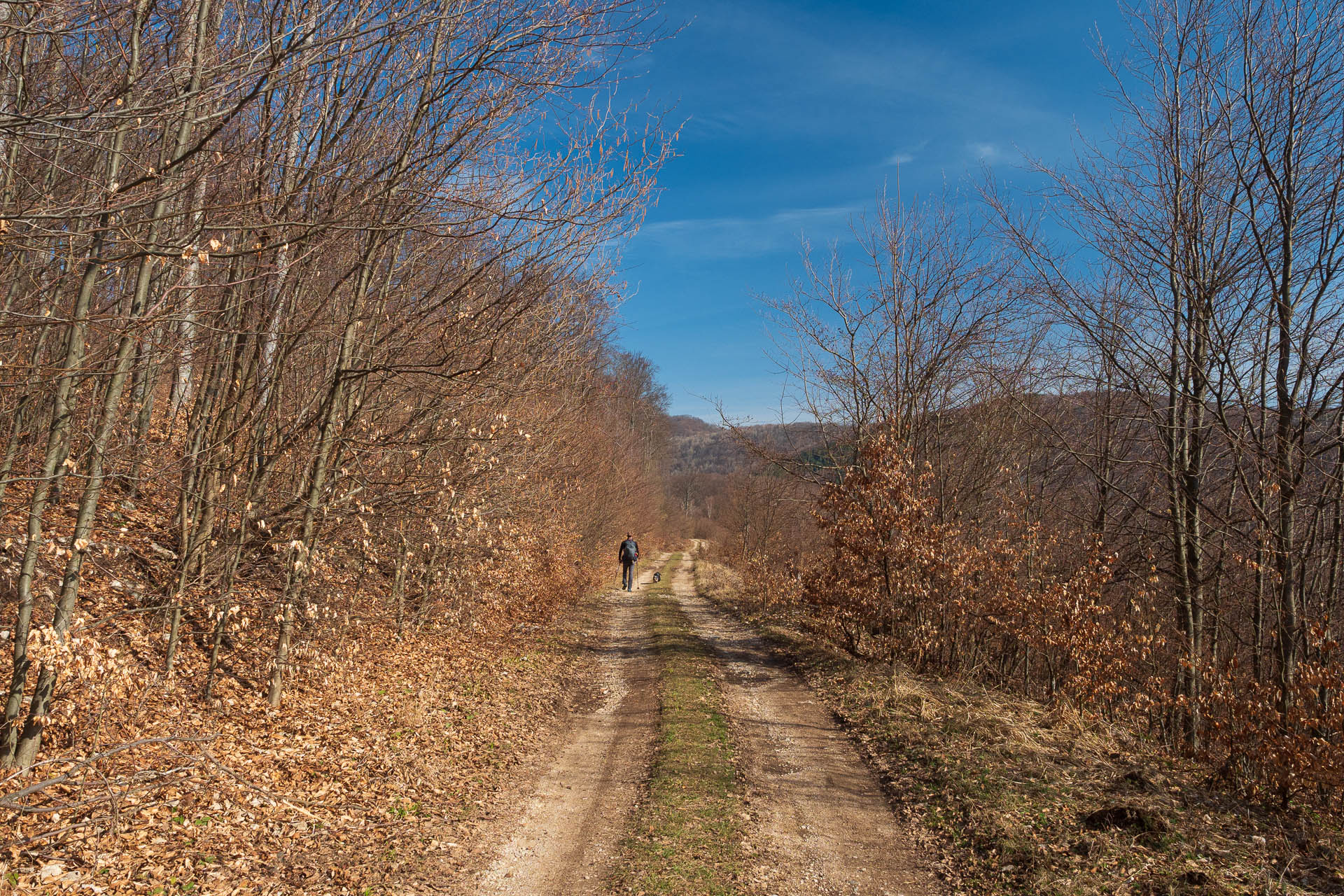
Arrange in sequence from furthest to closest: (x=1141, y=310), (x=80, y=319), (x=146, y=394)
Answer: (x=1141, y=310)
(x=146, y=394)
(x=80, y=319)

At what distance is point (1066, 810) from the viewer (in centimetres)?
625

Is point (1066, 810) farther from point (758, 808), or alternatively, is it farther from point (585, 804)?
point (585, 804)

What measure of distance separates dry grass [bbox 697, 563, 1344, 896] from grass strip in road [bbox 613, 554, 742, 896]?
165 centimetres

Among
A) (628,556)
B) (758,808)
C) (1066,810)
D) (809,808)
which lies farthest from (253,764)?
(628,556)

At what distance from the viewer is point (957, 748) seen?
770 cm

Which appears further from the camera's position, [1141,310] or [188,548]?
[1141,310]

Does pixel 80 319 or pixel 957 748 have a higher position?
pixel 80 319

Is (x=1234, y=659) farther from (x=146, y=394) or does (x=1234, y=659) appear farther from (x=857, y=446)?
(x=146, y=394)

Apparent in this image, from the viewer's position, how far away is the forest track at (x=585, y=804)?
5.26 meters

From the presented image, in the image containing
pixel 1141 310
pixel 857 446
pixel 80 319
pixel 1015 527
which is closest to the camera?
pixel 80 319

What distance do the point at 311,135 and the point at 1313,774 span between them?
35.8ft

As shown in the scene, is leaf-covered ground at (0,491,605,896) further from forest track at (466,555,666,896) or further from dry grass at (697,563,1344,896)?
dry grass at (697,563,1344,896)

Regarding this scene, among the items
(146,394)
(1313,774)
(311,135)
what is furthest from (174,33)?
(1313,774)

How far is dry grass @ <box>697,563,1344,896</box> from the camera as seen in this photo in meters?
5.25
